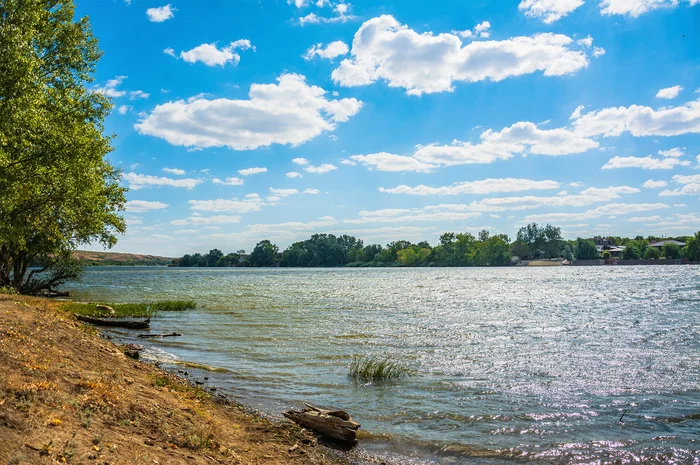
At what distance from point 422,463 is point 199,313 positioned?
1257 inches

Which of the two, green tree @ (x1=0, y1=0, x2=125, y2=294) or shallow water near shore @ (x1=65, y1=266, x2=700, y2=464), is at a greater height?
green tree @ (x1=0, y1=0, x2=125, y2=294)

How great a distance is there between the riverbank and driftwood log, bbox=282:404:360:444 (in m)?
0.35

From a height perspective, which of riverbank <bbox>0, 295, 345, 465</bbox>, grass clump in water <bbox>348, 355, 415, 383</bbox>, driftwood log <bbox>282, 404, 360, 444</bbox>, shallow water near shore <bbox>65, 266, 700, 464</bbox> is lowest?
shallow water near shore <bbox>65, 266, 700, 464</bbox>

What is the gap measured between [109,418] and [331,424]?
462 centimetres

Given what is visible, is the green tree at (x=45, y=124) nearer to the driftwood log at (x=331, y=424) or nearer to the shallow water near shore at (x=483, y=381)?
the shallow water near shore at (x=483, y=381)

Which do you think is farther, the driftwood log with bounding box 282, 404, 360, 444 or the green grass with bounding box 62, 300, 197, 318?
the green grass with bounding box 62, 300, 197, 318

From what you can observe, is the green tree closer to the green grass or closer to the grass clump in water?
the green grass

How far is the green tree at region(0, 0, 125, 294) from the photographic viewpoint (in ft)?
65.4

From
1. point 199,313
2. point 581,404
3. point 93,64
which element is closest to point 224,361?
point 581,404

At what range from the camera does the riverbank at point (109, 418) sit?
6578 mm

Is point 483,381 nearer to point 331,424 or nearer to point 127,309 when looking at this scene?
point 331,424

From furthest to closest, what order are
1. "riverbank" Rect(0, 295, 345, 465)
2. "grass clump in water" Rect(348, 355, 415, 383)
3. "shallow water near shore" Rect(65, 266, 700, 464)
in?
1. "grass clump in water" Rect(348, 355, 415, 383)
2. "shallow water near shore" Rect(65, 266, 700, 464)
3. "riverbank" Rect(0, 295, 345, 465)

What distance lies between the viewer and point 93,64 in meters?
31.1

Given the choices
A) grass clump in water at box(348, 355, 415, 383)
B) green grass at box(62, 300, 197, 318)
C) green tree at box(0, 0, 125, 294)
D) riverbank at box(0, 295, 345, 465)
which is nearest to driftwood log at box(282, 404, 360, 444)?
riverbank at box(0, 295, 345, 465)
